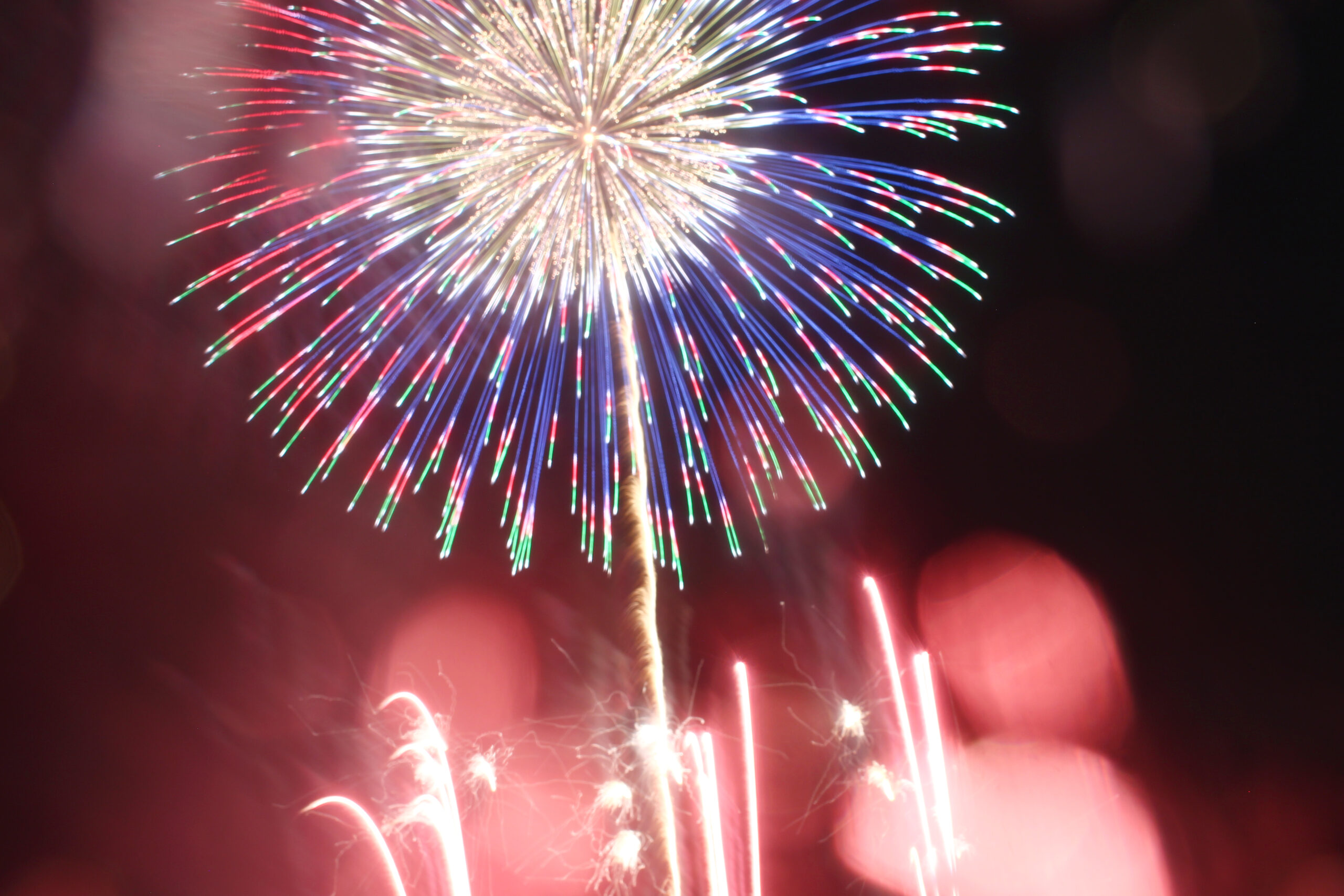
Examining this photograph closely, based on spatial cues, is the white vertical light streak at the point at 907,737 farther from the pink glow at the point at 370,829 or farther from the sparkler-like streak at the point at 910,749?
the pink glow at the point at 370,829

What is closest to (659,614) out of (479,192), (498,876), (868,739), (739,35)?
(868,739)

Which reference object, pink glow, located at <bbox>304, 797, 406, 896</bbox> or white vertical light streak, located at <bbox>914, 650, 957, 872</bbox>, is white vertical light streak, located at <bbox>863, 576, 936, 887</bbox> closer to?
white vertical light streak, located at <bbox>914, 650, 957, 872</bbox>

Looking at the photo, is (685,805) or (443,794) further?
(685,805)

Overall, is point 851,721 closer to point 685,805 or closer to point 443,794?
point 685,805

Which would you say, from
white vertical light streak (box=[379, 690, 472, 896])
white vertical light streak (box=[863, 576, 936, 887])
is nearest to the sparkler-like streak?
white vertical light streak (box=[863, 576, 936, 887])

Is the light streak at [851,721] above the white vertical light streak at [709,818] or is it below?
above

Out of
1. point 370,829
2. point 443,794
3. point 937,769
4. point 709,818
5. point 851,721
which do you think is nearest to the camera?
point 709,818

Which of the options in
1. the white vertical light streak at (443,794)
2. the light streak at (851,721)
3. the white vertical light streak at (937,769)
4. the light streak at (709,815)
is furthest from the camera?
the light streak at (851,721)

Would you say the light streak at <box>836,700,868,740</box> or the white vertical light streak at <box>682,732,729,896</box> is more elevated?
the light streak at <box>836,700,868,740</box>

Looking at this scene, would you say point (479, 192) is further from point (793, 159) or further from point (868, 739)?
point (868, 739)

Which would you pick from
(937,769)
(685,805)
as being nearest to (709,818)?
(685,805)

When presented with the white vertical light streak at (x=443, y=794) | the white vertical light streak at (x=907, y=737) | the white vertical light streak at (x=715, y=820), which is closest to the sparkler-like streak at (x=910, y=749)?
the white vertical light streak at (x=907, y=737)
